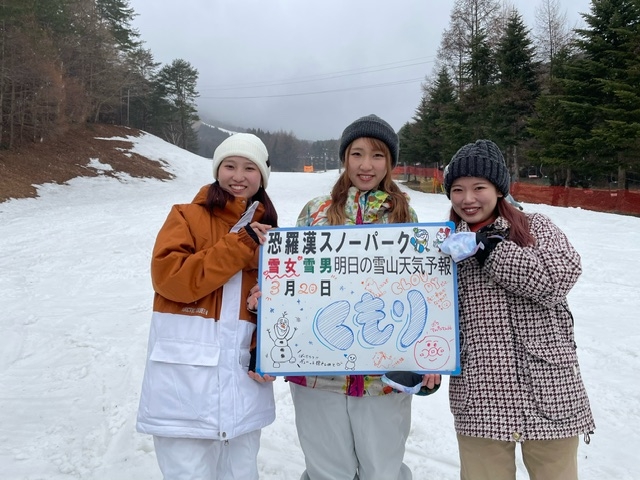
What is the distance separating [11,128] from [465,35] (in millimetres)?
28893

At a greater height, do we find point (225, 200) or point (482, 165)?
point (482, 165)

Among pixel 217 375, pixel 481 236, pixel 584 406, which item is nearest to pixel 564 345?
pixel 584 406

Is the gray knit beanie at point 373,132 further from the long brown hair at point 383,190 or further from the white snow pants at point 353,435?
the white snow pants at point 353,435

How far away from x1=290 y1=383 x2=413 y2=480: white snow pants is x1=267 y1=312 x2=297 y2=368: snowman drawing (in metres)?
0.25

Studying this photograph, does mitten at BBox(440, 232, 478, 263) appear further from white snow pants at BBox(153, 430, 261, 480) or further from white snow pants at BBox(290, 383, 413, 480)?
white snow pants at BBox(153, 430, 261, 480)

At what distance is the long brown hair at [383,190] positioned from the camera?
7.36 ft

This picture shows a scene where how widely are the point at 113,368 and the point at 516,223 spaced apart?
3.96 meters

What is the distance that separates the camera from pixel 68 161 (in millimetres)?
25016

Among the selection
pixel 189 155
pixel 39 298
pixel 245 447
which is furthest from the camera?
pixel 189 155

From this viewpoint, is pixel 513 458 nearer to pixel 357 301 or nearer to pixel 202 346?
pixel 357 301

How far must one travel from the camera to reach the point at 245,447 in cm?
225

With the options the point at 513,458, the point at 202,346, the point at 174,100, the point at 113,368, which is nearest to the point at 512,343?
the point at 513,458

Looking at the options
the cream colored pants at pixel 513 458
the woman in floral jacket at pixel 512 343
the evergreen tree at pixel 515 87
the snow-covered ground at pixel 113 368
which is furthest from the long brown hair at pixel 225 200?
the evergreen tree at pixel 515 87

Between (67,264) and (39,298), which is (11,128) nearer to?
(67,264)
